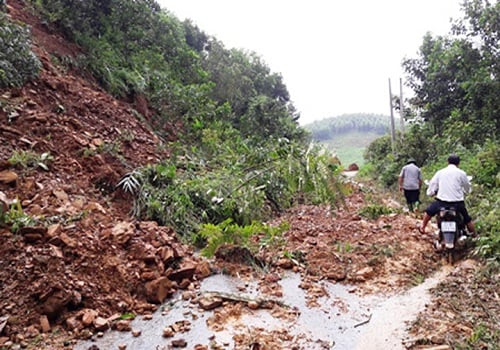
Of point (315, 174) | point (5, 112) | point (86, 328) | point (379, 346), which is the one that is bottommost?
point (379, 346)

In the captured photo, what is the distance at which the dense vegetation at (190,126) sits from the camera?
4746 millimetres

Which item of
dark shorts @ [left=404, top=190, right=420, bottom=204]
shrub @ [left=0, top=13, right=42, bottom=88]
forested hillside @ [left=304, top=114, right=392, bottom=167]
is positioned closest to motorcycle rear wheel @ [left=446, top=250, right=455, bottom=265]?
dark shorts @ [left=404, top=190, right=420, bottom=204]

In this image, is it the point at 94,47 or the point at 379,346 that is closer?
the point at 379,346

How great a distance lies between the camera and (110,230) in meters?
3.72

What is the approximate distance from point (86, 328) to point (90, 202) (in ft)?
6.64

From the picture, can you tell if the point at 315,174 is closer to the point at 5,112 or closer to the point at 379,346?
the point at 379,346

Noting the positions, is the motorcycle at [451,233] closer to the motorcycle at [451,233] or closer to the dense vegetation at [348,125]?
the motorcycle at [451,233]

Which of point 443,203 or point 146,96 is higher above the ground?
point 146,96

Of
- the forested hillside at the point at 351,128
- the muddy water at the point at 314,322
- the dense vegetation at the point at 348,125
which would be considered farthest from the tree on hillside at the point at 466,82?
the dense vegetation at the point at 348,125

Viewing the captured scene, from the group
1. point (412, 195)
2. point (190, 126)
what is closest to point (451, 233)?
point (412, 195)

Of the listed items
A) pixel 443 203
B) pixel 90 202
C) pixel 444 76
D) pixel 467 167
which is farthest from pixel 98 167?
pixel 444 76

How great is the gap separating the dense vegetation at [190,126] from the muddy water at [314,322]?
113 centimetres

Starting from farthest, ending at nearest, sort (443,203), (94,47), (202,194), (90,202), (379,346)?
(94,47) < (202,194) < (443,203) < (90,202) < (379,346)

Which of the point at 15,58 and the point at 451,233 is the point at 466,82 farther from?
the point at 15,58
